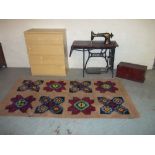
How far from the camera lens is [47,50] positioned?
3199mm

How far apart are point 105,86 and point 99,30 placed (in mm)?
1294

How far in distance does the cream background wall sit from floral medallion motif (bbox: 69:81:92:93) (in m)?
0.79

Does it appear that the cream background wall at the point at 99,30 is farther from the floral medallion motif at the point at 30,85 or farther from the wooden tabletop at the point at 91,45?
the floral medallion motif at the point at 30,85

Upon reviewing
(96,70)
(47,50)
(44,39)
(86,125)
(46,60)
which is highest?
(44,39)

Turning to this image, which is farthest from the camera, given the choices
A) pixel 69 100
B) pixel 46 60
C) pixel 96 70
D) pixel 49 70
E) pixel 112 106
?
pixel 96 70

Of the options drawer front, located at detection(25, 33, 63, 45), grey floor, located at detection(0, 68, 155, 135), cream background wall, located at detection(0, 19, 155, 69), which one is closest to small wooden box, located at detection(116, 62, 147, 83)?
cream background wall, located at detection(0, 19, 155, 69)

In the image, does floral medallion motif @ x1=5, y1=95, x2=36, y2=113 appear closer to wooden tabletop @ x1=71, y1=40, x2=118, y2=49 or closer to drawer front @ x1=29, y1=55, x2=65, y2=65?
drawer front @ x1=29, y1=55, x2=65, y2=65

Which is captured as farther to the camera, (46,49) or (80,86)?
(46,49)

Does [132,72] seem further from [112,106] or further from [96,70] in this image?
[112,106]

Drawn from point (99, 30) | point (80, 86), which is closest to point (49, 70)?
point (80, 86)

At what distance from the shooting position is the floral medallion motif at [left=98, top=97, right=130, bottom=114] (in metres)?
2.34

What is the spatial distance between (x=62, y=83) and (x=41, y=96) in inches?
22.7
